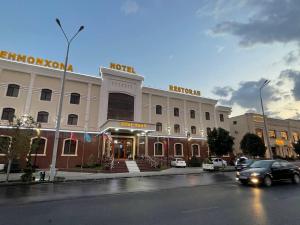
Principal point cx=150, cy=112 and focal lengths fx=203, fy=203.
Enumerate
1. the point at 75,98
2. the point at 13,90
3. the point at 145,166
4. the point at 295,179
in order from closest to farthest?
1. the point at 295,179
2. the point at 13,90
3. the point at 145,166
4. the point at 75,98

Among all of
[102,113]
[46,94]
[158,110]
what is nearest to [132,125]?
[102,113]

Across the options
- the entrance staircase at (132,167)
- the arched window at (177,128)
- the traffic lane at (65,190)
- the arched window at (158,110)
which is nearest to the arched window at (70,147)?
the entrance staircase at (132,167)

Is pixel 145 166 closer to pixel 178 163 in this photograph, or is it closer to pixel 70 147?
pixel 178 163

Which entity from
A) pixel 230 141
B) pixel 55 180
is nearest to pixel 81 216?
pixel 55 180

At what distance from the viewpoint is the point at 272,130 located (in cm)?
5172

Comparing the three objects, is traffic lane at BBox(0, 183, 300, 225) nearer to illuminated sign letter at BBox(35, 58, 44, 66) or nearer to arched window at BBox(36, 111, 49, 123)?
arched window at BBox(36, 111, 49, 123)

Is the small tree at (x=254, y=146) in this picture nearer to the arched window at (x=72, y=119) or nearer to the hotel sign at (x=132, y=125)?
the hotel sign at (x=132, y=125)

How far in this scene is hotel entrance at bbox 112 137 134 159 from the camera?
98.9ft

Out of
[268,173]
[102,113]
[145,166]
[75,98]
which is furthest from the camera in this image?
[102,113]

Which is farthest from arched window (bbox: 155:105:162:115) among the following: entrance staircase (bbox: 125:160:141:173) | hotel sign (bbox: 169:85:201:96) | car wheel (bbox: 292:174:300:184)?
car wheel (bbox: 292:174:300:184)

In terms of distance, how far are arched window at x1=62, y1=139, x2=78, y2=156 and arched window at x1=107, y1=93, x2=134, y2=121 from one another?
6.45 m

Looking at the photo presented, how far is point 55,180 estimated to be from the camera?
15922 mm

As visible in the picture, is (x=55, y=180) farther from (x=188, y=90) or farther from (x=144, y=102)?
(x=188, y=90)

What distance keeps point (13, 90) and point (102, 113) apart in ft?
39.2
